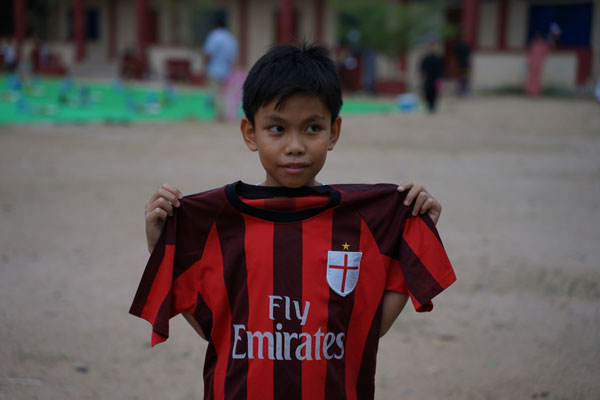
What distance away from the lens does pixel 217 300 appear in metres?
1.81

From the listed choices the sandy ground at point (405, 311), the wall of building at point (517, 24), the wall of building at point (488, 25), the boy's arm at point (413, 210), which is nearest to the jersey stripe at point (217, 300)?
the boy's arm at point (413, 210)

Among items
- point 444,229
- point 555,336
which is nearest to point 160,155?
point 444,229

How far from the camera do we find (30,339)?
11.5 ft

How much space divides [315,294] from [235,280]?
0.71ft

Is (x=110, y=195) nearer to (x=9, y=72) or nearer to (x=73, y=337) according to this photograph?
(x=73, y=337)

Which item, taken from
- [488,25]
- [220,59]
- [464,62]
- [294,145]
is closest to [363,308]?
[294,145]

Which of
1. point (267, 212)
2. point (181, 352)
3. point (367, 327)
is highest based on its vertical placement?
point (267, 212)

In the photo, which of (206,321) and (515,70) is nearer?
(206,321)

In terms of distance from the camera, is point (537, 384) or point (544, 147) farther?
point (544, 147)

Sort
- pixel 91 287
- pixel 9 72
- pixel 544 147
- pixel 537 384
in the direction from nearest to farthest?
pixel 537 384, pixel 91 287, pixel 544 147, pixel 9 72

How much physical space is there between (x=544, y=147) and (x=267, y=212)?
34.6 feet

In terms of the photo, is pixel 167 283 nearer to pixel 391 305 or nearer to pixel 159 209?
pixel 159 209

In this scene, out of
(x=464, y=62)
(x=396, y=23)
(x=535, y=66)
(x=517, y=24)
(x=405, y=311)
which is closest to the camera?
(x=405, y=311)

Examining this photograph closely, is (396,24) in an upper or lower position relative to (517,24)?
lower
